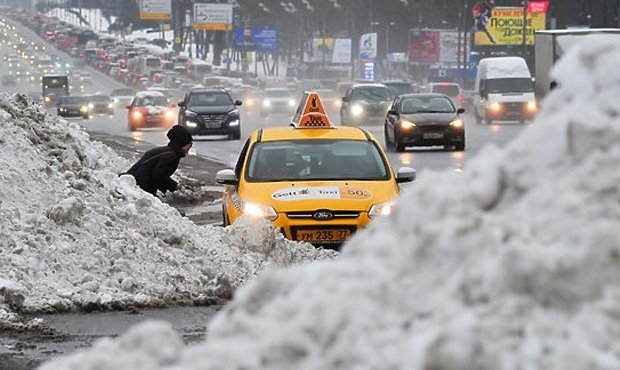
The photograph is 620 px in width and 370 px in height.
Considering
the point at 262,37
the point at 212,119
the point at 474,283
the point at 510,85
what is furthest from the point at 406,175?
the point at 262,37

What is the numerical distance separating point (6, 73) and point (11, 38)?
46.8m

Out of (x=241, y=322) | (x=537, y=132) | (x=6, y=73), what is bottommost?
(x=6, y=73)

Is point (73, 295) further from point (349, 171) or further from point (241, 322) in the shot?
point (241, 322)

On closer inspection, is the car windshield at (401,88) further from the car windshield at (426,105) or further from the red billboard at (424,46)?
the red billboard at (424,46)

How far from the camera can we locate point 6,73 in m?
149

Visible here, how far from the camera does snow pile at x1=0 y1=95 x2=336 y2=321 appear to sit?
1084 centimetres

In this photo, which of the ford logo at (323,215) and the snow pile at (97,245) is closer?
the snow pile at (97,245)

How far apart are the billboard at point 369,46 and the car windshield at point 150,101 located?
61150 mm

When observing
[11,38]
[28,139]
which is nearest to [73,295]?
[28,139]

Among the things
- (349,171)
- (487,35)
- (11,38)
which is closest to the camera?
(349,171)

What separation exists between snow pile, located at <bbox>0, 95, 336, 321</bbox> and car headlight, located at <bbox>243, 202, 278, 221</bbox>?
16.6 inches

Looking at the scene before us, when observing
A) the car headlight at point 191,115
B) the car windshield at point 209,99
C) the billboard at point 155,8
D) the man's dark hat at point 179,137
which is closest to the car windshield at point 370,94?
the car windshield at point 209,99

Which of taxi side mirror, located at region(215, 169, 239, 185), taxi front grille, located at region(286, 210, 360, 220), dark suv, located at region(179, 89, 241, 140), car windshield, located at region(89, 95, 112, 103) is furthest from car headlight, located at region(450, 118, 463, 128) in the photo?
car windshield, located at region(89, 95, 112, 103)

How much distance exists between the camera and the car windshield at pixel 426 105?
3838 centimetres
